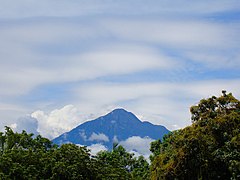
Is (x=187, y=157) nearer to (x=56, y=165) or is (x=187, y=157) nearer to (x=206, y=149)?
(x=206, y=149)

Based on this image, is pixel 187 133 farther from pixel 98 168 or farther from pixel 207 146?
pixel 98 168

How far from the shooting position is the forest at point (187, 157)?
776 inches

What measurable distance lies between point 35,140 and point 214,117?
1776 centimetres

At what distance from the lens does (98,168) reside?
24.7 metres

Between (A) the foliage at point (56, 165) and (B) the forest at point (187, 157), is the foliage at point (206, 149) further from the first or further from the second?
(A) the foliage at point (56, 165)

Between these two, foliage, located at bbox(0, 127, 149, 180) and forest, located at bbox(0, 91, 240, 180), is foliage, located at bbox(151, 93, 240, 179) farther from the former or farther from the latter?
foliage, located at bbox(0, 127, 149, 180)

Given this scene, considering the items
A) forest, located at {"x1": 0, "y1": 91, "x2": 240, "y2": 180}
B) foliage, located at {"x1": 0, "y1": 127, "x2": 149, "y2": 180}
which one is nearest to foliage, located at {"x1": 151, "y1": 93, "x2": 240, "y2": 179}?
forest, located at {"x1": 0, "y1": 91, "x2": 240, "y2": 180}

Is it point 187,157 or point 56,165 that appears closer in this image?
point 187,157

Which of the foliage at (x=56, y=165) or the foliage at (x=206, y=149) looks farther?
the foliage at (x=56, y=165)

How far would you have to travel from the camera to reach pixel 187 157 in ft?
65.1

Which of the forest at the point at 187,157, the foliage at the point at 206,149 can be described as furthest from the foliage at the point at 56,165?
the foliage at the point at 206,149

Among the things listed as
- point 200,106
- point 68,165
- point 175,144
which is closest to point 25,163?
point 68,165

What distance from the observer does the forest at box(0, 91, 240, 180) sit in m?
19.7

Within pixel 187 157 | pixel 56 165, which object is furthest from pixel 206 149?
pixel 56 165
